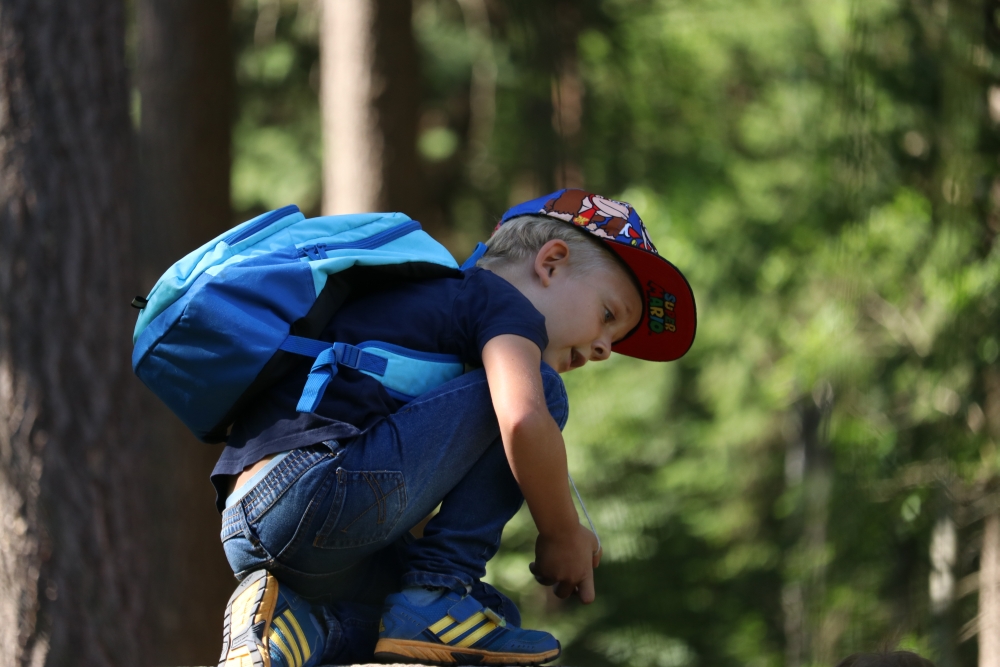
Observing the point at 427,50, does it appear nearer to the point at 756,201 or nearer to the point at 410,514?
the point at 756,201

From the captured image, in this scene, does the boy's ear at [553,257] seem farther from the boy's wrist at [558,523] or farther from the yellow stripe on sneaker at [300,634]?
the yellow stripe on sneaker at [300,634]

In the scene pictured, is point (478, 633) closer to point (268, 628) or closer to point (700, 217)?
point (268, 628)

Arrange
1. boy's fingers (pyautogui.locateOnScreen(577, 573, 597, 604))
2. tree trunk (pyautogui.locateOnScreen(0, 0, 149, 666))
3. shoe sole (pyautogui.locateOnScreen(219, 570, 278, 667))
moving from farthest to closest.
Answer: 1. tree trunk (pyautogui.locateOnScreen(0, 0, 149, 666))
2. boy's fingers (pyautogui.locateOnScreen(577, 573, 597, 604))
3. shoe sole (pyautogui.locateOnScreen(219, 570, 278, 667))

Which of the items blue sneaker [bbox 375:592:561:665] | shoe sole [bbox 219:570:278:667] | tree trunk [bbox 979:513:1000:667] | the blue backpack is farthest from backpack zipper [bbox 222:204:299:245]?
tree trunk [bbox 979:513:1000:667]

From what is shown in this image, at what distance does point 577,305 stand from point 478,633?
24.2 inches

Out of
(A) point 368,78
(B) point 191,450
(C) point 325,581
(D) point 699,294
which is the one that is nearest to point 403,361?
(C) point 325,581

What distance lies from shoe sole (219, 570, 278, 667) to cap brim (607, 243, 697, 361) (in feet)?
2.86

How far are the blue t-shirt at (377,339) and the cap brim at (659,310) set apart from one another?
30 centimetres

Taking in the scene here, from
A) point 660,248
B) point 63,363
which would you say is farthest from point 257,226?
point 660,248

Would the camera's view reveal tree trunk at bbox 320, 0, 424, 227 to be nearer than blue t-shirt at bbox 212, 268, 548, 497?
No

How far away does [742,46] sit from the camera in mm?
8094

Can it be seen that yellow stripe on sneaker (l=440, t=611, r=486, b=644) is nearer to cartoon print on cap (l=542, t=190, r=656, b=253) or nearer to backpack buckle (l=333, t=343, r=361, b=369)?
backpack buckle (l=333, t=343, r=361, b=369)

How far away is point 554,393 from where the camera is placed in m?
1.60

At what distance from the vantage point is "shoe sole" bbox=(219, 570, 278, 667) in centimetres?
143
